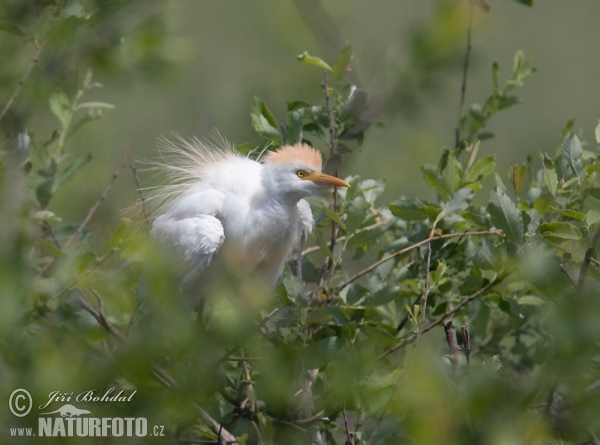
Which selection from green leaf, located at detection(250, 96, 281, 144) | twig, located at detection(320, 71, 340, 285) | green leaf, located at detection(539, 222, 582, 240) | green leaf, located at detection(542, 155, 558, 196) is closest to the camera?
green leaf, located at detection(539, 222, 582, 240)

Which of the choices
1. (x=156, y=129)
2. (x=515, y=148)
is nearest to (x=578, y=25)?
(x=515, y=148)

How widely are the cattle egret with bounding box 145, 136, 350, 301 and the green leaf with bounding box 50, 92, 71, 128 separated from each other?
419 mm

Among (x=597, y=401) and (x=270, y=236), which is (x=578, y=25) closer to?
(x=270, y=236)

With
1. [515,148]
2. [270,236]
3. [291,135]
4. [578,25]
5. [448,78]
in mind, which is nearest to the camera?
[448,78]

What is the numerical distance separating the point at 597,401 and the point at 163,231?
183 cm

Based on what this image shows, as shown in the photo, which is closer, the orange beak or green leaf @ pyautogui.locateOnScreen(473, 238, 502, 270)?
green leaf @ pyautogui.locateOnScreen(473, 238, 502, 270)

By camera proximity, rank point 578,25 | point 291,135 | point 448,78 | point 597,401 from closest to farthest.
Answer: point 597,401 < point 448,78 < point 291,135 < point 578,25

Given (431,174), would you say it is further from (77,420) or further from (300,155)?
(77,420)

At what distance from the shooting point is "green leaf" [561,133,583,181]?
1854 millimetres

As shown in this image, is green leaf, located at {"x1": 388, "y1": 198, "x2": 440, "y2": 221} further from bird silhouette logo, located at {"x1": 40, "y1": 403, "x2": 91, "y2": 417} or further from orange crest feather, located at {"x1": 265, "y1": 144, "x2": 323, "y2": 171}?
bird silhouette logo, located at {"x1": 40, "y1": 403, "x2": 91, "y2": 417}

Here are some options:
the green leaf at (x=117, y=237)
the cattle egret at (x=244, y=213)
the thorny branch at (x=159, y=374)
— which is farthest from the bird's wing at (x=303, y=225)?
the green leaf at (x=117, y=237)

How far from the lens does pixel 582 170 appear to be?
1.90m

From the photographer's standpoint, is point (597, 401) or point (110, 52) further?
point (110, 52)

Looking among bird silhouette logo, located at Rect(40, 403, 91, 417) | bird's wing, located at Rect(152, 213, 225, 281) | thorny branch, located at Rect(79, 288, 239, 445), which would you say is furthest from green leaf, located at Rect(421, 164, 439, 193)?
bird silhouette logo, located at Rect(40, 403, 91, 417)
